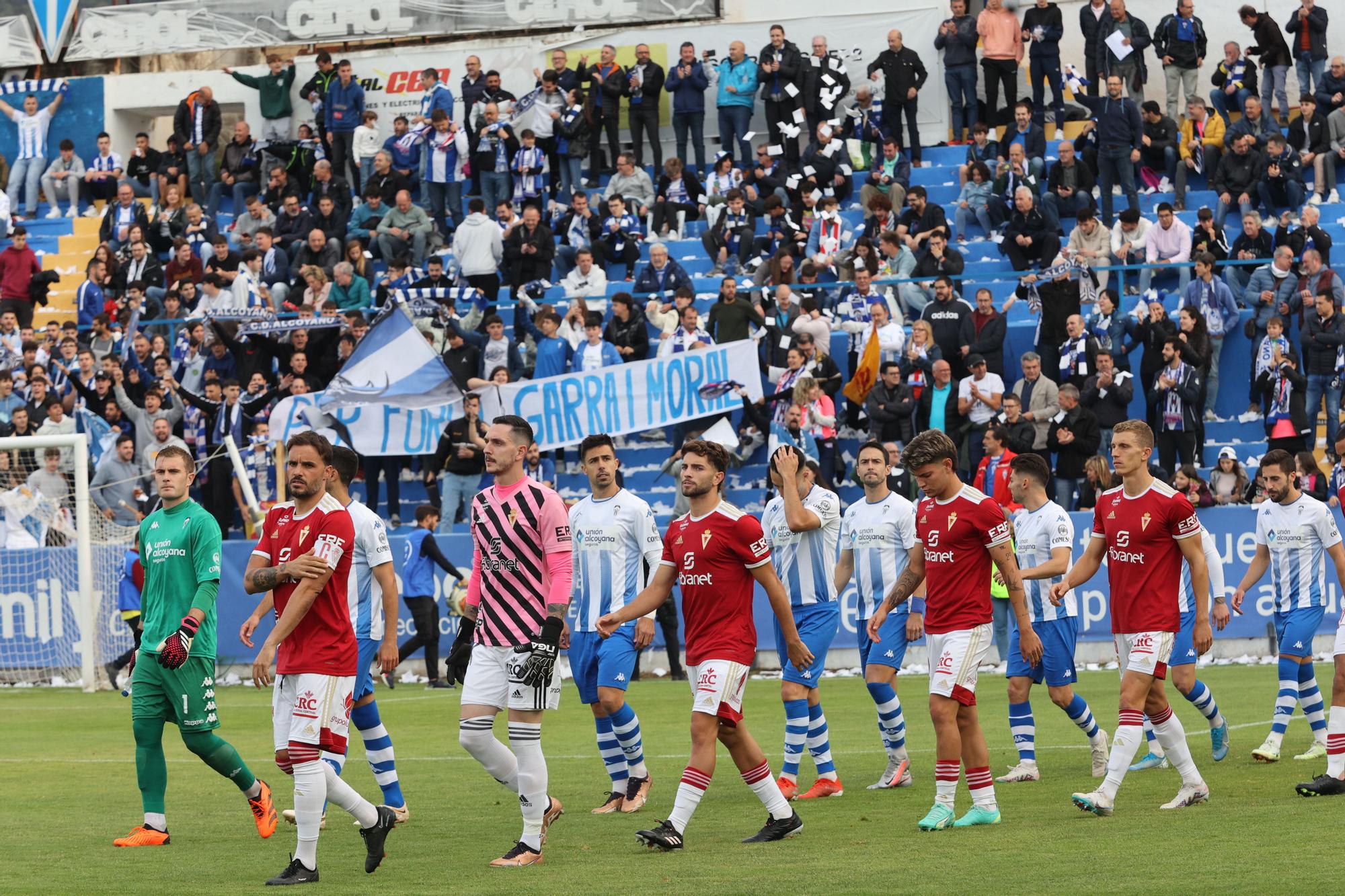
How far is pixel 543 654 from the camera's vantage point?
9.22m

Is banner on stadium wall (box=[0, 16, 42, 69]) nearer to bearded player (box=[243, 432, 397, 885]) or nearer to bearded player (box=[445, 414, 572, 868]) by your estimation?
bearded player (box=[243, 432, 397, 885])

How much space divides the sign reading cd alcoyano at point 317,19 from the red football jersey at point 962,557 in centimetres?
2483

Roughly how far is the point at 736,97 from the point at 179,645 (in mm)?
21150

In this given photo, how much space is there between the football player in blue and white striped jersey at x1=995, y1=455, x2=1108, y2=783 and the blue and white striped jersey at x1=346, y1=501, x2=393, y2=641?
440 cm

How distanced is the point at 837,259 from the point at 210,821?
16.1 meters

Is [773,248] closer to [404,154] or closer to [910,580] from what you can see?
[404,154]

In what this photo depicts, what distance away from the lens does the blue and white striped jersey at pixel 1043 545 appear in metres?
13.1

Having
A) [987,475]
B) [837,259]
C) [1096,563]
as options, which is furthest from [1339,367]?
[1096,563]

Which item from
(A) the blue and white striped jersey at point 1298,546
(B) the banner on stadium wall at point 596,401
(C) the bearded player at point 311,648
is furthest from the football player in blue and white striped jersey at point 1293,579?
(B) the banner on stadium wall at point 596,401

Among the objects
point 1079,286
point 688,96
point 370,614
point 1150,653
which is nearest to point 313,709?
point 370,614

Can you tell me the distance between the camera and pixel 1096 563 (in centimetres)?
1110

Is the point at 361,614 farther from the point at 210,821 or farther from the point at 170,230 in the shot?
the point at 170,230

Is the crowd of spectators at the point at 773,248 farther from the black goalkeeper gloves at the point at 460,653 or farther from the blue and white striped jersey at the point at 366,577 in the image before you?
the black goalkeeper gloves at the point at 460,653

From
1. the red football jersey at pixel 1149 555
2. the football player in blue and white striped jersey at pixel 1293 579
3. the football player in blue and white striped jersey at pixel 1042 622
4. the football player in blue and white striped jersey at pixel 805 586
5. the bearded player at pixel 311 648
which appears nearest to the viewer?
the bearded player at pixel 311 648
